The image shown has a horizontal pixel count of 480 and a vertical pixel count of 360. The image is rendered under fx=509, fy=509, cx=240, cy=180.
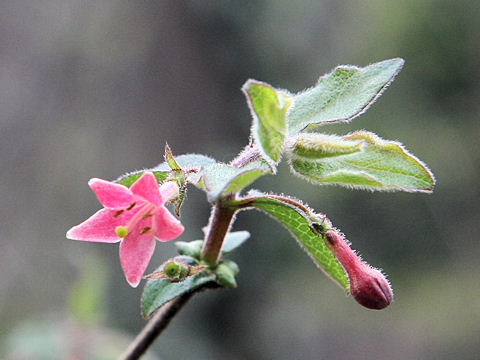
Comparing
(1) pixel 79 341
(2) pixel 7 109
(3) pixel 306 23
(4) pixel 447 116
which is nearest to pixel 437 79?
(4) pixel 447 116

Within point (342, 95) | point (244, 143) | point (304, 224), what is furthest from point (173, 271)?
point (244, 143)

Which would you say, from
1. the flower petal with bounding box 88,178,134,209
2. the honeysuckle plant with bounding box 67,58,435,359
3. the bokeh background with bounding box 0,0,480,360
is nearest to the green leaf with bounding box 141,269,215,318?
the honeysuckle plant with bounding box 67,58,435,359

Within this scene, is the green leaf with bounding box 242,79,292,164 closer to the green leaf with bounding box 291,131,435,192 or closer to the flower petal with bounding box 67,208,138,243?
the green leaf with bounding box 291,131,435,192

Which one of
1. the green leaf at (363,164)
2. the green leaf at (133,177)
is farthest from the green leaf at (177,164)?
the green leaf at (363,164)

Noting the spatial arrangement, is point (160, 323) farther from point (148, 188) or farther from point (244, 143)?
point (244, 143)

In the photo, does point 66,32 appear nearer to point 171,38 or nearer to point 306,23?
point 171,38

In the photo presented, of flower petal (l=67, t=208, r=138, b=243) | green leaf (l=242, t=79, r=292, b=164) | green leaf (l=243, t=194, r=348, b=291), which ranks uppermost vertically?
green leaf (l=242, t=79, r=292, b=164)

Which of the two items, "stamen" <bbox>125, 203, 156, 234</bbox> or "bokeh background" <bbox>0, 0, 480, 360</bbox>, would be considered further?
"bokeh background" <bbox>0, 0, 480, 360</bbox>

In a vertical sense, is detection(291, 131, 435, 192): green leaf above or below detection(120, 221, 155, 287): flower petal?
above
